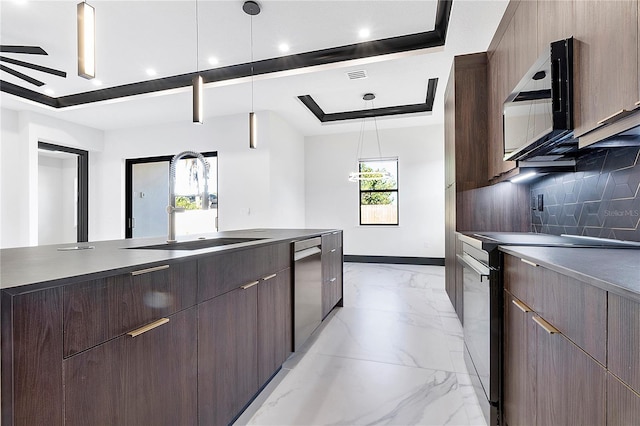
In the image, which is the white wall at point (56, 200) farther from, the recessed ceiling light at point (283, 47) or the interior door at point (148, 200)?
the recessed ceiling light at point (283, 47)

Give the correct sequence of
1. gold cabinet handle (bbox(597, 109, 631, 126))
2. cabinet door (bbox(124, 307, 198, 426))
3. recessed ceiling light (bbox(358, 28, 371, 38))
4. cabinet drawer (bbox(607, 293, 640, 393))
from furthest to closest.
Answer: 1. recessed ceiling light (bbox(358, 28, 371, 38))
2. gold cabinet handle (bbox(597, 109, 631, 126))
3. cabinet door (bbox(124, 307, 198, 426))
4. cabinet drawer (bbox(607, 293, 640, 393))

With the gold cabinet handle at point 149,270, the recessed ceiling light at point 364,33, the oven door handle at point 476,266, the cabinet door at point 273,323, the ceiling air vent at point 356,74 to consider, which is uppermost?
the recessed ceiling light at point 364,33

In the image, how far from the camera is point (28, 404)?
0.68 m

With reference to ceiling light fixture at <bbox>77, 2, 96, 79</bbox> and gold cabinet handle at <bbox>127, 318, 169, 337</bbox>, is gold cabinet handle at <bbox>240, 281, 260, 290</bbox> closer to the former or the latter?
gold cabinet handle at <bbox>127, 318, 169, 337</bbox>

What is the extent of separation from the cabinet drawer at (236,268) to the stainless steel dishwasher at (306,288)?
0.71 feet

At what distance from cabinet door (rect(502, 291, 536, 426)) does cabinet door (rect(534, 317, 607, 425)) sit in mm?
60

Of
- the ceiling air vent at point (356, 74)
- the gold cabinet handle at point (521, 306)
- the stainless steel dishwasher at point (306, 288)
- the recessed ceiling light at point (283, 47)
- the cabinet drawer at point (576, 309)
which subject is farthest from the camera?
the ceiling air vent at point (356, 74)

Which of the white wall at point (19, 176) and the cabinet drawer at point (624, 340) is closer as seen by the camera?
the cabinet drawer at point (624, 340)

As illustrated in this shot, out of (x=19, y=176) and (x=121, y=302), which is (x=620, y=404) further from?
(x=19, y=176)

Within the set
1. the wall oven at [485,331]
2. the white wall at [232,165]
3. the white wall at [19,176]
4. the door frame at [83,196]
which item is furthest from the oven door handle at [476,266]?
the door frame at [83,196]

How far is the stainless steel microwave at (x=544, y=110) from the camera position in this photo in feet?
4.65

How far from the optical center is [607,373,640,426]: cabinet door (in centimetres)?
62

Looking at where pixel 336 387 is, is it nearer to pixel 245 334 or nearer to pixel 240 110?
pixel 245 334

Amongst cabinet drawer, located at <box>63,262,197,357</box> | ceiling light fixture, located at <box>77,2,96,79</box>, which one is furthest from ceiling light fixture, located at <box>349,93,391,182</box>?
cabinet drawer, located at <box>63,262,197,357</box>
